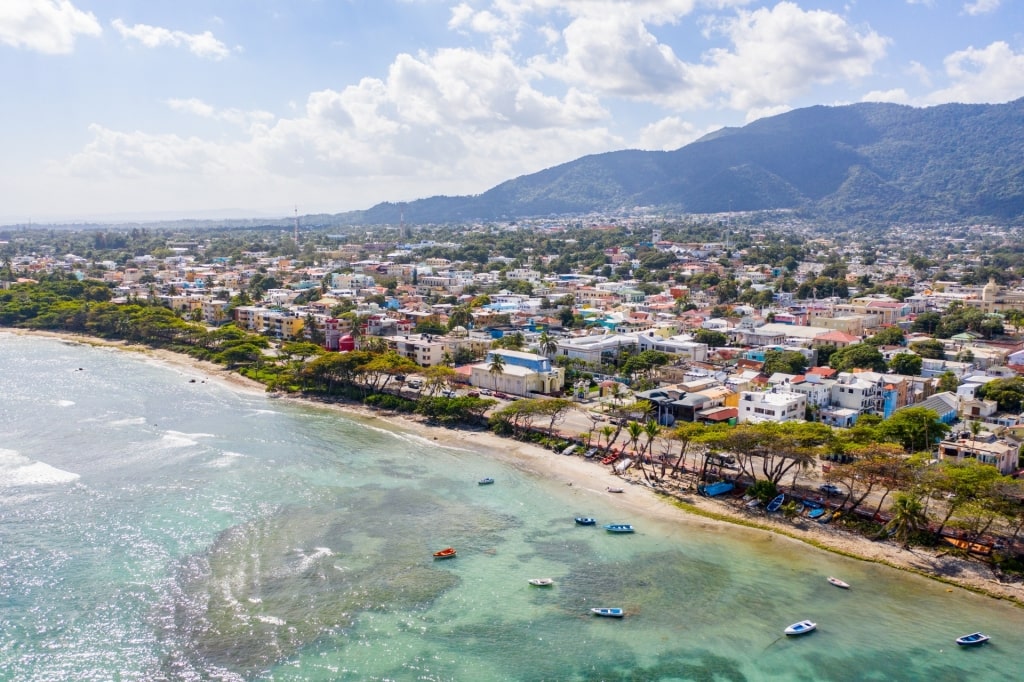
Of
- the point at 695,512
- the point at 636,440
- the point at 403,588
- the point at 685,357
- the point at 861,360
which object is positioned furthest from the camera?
the point at 685,357

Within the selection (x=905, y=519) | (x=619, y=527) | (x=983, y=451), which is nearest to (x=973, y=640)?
(x=905, y=519)

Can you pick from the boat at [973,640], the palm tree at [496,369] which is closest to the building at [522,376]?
the palm tree at [496,369]

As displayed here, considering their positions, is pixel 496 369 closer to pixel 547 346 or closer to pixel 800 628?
pixel 547 346

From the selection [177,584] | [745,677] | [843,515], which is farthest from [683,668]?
[177,584]

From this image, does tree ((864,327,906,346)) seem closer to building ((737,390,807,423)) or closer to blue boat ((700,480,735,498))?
building ((737,390,807,423))

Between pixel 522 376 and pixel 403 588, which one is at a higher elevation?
pixel 522 376

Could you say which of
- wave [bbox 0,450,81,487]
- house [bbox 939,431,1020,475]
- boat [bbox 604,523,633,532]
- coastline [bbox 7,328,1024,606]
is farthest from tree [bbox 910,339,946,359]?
wave [bbox 0,450,81,487]

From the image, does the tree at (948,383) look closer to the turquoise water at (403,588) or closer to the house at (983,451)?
the house at (983,451)
